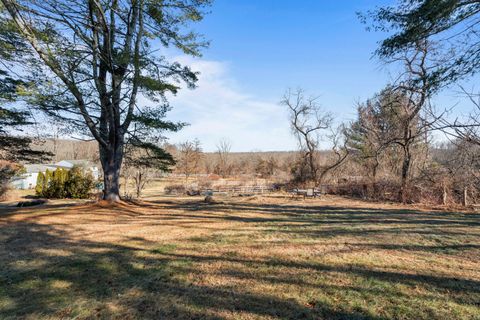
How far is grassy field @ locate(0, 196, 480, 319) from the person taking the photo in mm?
2297

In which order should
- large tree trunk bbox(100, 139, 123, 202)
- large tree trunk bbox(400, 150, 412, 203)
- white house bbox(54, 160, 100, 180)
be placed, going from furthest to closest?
white house bbox(54, 160, 100, 180) → large tree trunk bbox(400, 150, 412, 203) → large tree trunk bbox(100, 139, 123, 202)

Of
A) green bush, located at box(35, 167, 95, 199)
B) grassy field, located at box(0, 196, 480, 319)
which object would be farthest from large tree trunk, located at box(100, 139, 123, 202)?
green bush, located at box(35, 167, 95, 199)

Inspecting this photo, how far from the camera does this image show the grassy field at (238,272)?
2297mm

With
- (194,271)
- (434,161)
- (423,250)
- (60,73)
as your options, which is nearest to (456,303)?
(423,250)

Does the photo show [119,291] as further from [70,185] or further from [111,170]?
[70,185]

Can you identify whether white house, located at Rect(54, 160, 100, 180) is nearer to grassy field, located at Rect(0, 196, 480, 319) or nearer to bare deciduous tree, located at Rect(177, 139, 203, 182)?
bare deciduous tree, located at Rect(177, 139, 203, 182)

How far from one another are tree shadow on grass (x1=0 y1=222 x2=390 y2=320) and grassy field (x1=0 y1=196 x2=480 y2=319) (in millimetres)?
12

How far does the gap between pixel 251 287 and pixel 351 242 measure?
8.58 ft

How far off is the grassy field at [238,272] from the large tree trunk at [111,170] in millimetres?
3128

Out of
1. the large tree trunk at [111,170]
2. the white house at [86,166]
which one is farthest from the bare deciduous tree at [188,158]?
→ the large tree trunk at [111,170]

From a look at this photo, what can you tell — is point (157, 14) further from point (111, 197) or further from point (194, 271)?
point (194, 271)

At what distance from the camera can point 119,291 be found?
265 cm

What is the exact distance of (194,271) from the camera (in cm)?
319

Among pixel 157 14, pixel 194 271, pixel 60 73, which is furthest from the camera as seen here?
pixel 157 14
